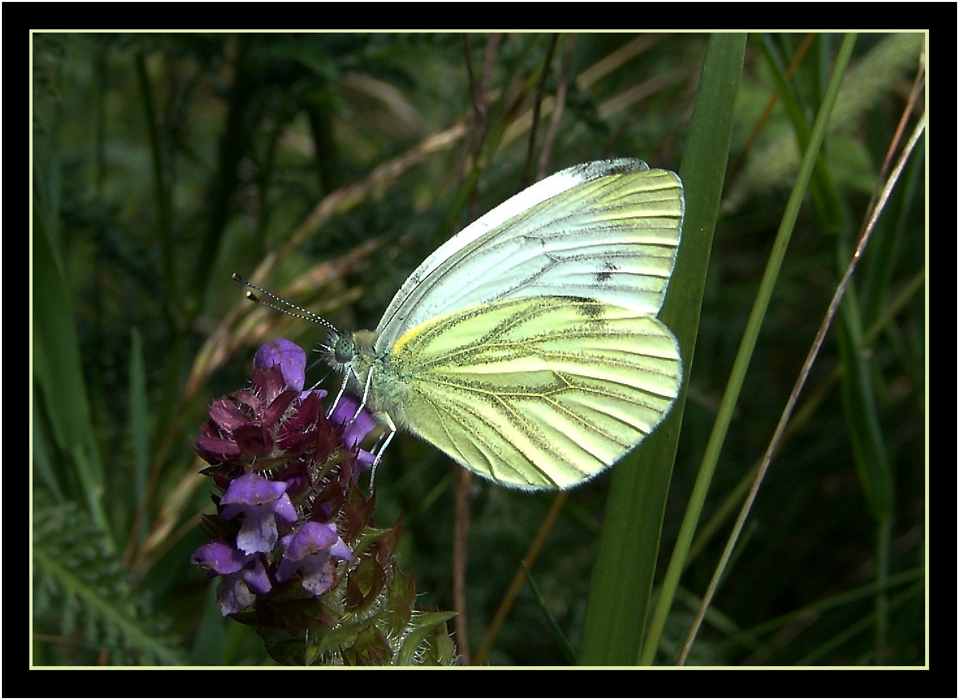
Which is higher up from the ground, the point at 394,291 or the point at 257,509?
the point at 394,291

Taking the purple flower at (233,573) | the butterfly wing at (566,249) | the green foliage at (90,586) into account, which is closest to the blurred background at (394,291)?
the green foliage at (90,586)

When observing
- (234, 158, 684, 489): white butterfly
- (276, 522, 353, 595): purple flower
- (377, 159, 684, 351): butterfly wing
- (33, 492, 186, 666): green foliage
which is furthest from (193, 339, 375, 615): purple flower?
(33, 492, 186, 666): green foliage

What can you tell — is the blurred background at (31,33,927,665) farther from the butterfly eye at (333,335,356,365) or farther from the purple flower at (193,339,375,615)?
the purple flower at (193,339,375,615)

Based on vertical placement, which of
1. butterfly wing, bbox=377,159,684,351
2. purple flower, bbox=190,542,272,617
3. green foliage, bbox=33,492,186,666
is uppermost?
butterfly wing, bbox=377,159,684,351

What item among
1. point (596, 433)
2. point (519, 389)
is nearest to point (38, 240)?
point (519, 389)

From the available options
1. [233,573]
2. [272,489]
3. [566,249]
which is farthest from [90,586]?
[566,249]

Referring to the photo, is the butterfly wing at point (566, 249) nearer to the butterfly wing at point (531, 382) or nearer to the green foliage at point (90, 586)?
the butterfly wing at point (531, 382)

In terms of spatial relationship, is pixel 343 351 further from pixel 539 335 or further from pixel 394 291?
pixel 394 291
